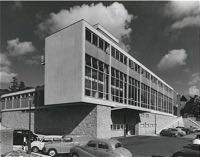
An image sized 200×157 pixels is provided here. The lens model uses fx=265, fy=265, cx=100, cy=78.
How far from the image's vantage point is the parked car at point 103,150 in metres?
13.9

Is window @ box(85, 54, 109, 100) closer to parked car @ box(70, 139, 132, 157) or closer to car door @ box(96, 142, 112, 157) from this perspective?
parked car @ box(70, 139, 132, 157)

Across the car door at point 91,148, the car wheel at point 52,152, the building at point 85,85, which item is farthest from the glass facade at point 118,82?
the car door at point 91,148

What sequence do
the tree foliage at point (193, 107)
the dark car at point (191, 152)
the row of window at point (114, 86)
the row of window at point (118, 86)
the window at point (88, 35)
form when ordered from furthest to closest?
1. the tree foliage at point (193, 107)
2. the row of window at point (118, 86)
3. the window at point (88, 35)
4. the row of window at point (114, 86)
5. the dark car at point (191, 152)

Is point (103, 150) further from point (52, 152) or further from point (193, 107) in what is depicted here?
point (193, 107)

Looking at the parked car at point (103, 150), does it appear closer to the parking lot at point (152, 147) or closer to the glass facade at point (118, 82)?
the parking lot at point (152, 147)

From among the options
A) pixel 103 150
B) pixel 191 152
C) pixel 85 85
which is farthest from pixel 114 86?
pixel 191 152

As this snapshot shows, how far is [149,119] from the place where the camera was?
49.1 m

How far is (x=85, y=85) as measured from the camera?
28.5 metres

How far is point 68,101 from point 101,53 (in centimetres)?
719

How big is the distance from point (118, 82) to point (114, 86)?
165 centimetres

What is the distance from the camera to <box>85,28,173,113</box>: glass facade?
98.0 ft

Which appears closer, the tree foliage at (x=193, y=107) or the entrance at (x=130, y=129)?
the entrance at (x=130, y=129)

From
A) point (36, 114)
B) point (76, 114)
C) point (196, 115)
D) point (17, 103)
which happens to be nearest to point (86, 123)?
point (76, 114)

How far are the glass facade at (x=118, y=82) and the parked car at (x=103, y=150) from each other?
13693 mm
